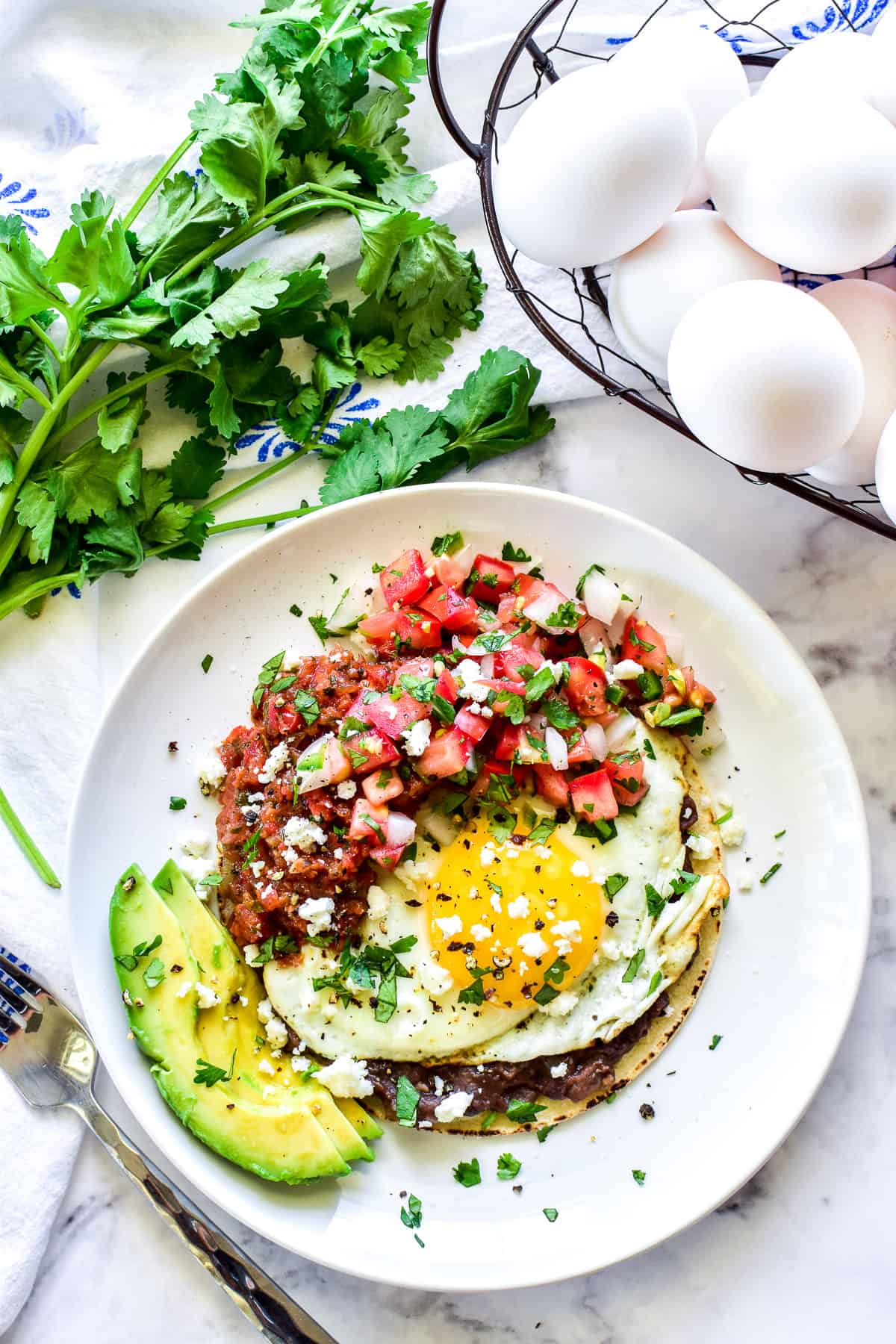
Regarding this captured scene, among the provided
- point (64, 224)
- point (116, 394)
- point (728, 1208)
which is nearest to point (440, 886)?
point (728, 1208)

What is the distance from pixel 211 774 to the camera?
2961 mm

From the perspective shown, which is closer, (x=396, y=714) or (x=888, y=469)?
(x=888, y=469)

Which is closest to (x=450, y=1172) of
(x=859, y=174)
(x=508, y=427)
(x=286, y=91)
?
(x=508, y=427)

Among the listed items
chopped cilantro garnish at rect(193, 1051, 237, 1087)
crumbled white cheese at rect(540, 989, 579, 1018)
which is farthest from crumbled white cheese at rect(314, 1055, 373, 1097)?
crumbled white cheese at rect(540, 989, 579, 1018)

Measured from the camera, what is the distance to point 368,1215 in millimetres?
2857

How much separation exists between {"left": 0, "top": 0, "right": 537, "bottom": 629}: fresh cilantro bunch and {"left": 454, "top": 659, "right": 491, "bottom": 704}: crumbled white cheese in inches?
22.9

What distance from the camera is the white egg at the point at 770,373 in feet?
7.63

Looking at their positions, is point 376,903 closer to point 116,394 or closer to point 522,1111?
Result: point 522,1111

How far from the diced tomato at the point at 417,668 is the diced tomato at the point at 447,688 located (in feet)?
0.14

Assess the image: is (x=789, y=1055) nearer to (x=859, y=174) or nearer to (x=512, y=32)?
(x=859, y=174)

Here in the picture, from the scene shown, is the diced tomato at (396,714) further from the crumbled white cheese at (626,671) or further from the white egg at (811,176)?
the white egg at (811,176)

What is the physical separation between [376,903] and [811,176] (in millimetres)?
2001

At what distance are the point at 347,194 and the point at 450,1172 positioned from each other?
2645mm

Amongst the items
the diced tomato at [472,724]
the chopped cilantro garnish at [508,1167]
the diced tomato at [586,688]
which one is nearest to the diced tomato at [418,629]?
the diced tomato at [472,724]
